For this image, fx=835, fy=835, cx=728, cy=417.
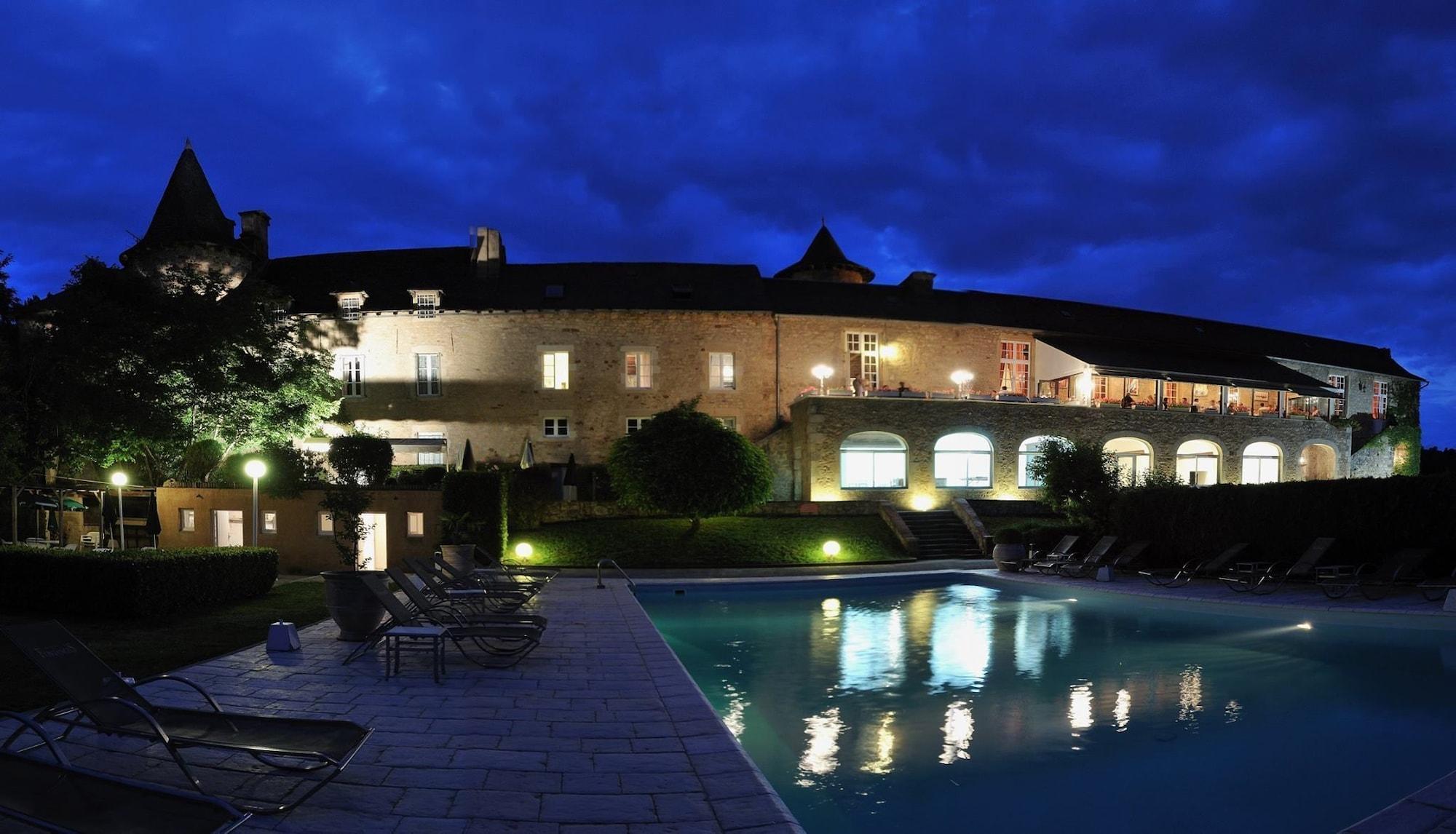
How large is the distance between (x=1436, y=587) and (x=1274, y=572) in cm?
316

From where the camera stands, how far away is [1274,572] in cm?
1541

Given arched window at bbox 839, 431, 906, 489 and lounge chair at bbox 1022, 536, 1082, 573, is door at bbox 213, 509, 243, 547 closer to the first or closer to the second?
arched window at bbox 839, 431, 906, 489

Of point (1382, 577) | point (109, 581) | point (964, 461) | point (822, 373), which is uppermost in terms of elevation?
point (822, 373)

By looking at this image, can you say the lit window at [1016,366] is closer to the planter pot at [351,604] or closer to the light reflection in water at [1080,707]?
the light reflection in water at [1080,707]

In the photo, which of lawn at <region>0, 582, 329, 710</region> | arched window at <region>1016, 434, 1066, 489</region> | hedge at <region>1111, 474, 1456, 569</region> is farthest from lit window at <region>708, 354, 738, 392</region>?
lawn at <region>0, 582, 329, 710</region>

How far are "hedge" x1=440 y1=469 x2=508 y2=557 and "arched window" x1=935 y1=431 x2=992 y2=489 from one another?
14725mm

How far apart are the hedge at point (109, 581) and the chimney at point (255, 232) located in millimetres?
24851

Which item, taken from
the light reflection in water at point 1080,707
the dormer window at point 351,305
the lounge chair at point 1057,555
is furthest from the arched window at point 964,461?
the dormer window at point 351,305

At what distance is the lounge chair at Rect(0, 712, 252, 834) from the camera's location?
3129 millimetres

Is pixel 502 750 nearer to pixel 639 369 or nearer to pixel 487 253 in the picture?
pixel 639 369

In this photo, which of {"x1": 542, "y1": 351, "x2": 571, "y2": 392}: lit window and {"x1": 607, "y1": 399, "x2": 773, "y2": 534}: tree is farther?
{"x1": 542, "y1": 351, "x2": 571, "y2": 392}: lit window

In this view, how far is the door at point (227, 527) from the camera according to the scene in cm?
1998

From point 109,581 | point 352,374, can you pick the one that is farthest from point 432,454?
point 109,581

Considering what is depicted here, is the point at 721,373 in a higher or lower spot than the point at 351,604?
higher
